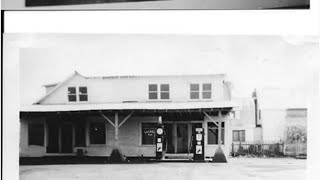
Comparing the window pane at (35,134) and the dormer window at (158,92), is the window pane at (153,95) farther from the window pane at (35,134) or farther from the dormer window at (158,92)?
the window pane at (35,134)

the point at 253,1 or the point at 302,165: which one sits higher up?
the point at 253,1

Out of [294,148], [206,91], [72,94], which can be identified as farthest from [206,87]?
[72,94]

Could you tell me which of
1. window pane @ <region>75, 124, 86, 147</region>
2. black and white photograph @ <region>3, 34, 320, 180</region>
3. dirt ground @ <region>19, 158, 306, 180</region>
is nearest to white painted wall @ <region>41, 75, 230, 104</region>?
black and white photograph @ <region>3, 34, 320, 180</region>

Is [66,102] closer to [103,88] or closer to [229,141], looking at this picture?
[103,88]

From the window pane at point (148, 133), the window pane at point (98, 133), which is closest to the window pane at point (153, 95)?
the window pane at point (148, 133)

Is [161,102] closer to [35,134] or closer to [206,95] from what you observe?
[206,95]

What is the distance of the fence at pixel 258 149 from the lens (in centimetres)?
305

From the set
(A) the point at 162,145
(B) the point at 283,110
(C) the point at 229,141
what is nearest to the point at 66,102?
(A) the point at 162,145

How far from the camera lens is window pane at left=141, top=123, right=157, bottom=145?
3047 mm

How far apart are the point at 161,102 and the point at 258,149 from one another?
413mm

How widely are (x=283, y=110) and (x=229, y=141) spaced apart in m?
0.24

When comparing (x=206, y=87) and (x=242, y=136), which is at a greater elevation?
(x=206, y=87)

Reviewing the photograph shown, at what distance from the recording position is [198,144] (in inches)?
121

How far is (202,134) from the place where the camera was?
10.0ft
